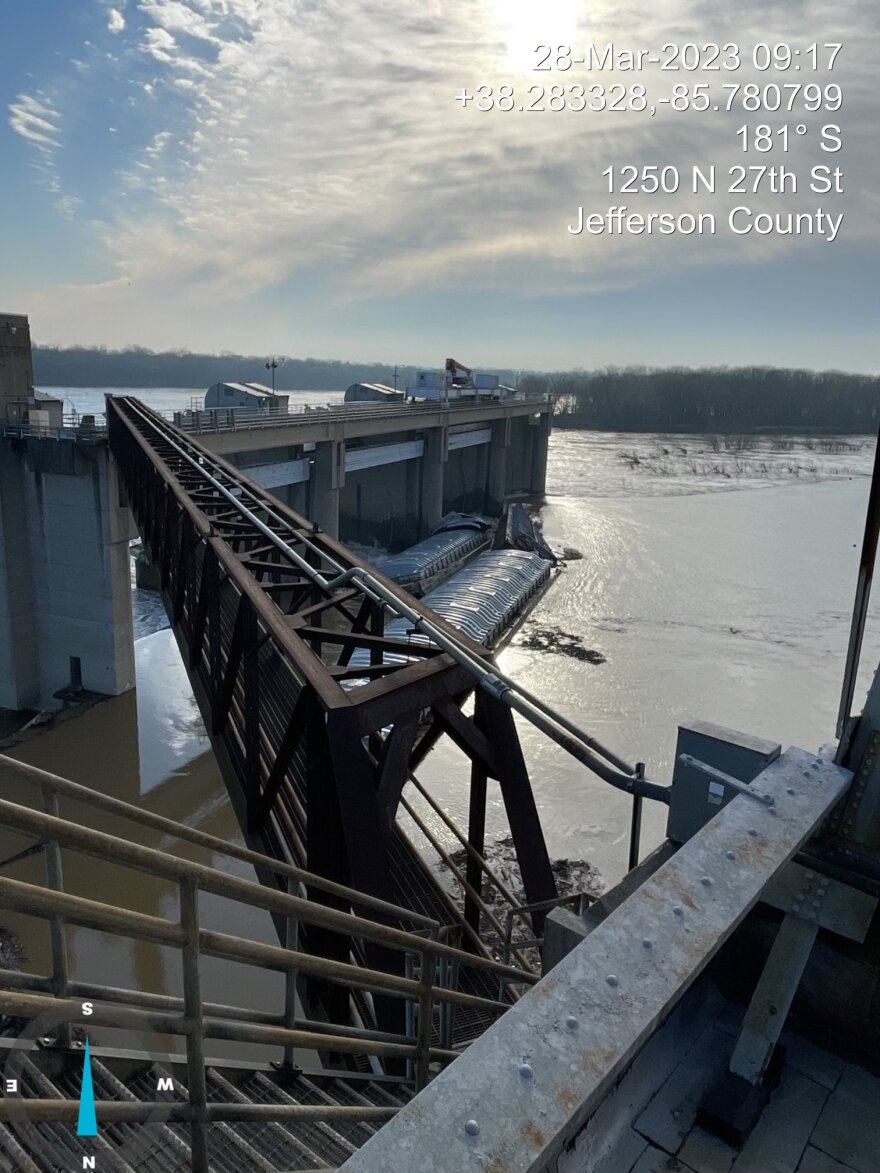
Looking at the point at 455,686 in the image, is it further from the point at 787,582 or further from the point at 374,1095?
the point at 787,582

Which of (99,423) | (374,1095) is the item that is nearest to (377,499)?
(99,423)

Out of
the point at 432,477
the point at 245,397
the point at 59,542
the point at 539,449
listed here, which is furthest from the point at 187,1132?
the point at 539,449

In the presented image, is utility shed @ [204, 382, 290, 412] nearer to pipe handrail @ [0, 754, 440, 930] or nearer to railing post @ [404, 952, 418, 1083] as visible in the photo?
railing post @ [404, 952, 418, 1083]

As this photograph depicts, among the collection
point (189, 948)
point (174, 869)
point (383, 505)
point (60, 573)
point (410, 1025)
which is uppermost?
point (174, 869)

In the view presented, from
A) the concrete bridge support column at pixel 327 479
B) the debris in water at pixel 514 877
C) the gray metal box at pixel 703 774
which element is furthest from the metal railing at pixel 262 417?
the gray metal box at pixel 703 774

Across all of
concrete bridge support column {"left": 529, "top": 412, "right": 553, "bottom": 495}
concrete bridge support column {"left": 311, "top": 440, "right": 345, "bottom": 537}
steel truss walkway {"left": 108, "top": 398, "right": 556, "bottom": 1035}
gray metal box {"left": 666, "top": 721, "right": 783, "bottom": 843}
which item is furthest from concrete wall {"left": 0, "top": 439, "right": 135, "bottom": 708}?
concrete bridge support column {"left": 529, "top": 412, "right": 553, "bottom": 495}

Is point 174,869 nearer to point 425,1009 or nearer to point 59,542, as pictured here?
point 425,1009
